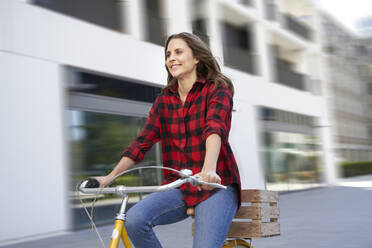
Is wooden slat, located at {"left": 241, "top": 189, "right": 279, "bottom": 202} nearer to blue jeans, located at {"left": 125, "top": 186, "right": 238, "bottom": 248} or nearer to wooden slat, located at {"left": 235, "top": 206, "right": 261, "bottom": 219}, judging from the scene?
wooden slat, located at {"left": 235, "top": 206, "right": 261, "bottom": 219}

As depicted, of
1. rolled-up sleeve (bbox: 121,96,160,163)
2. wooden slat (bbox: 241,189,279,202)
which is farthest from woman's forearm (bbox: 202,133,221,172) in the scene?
wooden slat (bbox: 241,189,279,202)

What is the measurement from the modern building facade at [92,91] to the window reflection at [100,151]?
23mm

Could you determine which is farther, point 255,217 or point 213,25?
point 213,25

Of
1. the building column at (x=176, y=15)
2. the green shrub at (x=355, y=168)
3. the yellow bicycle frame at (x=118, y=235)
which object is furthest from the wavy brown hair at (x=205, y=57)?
the green shrub at (x=355, y=168)

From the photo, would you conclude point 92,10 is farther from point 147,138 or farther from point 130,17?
point 147,138

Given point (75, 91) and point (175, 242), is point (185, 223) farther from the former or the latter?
point (75, 91)

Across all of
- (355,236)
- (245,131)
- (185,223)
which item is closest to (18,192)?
(185,223)

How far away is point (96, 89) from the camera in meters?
9.62

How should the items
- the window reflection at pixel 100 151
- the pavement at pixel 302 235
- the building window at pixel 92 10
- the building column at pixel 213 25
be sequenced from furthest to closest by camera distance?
the building column at pixel 213 25, the building window at pixel 92 10, the window reflection at pixel 100 151, the pavement at pixel 302 235

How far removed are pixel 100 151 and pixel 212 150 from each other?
7.61 m

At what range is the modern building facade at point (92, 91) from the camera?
7500mm

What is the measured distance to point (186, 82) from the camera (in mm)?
2633

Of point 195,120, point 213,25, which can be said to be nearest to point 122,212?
point 195,120

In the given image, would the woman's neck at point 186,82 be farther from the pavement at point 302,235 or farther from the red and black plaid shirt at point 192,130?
the pavement at point 302,235
